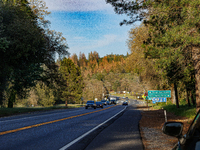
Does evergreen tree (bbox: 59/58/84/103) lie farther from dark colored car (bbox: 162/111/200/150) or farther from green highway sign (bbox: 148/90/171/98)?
dark colored car (bbox: 162/111/200/150)

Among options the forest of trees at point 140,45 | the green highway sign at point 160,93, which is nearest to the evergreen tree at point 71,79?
the forest of trees at point 140,45

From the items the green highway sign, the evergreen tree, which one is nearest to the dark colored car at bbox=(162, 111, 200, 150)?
the green highway sign

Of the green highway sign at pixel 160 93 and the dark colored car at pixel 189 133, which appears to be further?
the green highway sign at pixel 160 93

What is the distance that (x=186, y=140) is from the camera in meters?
2.39

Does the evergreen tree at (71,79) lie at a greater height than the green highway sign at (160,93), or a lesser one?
greater

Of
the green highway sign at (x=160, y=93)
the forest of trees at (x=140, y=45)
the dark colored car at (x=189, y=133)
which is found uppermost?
the forest of trees at (x=140, y=45)

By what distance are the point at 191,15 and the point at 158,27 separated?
131 inches

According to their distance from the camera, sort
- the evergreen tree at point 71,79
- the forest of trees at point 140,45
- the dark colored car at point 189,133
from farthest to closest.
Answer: the evergreen tree at point 71,79, the forest of trees at point 140,45, the dark colored car at point 189,133

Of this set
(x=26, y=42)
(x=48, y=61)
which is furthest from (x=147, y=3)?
(x=48, y=61)

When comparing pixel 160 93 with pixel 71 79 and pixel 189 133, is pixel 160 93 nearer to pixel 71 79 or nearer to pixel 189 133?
pixel 189 133

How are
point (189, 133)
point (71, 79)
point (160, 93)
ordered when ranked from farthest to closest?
1. point (71, 79)
2. point (160, 93)
3. point (189, 133)

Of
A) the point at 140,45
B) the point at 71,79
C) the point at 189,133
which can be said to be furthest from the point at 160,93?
the point at 71,79

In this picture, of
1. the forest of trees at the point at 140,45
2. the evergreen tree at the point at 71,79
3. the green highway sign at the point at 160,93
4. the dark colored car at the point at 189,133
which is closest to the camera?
the dark colored car at the point at 189,133

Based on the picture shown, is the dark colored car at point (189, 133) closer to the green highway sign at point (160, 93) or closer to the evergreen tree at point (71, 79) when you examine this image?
the green highway sign at point (160, 93)
